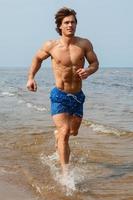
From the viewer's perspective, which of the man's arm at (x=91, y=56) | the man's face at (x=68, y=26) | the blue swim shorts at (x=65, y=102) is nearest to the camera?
the man's face at (x=68, y=26)

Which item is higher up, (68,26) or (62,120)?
(68,26)

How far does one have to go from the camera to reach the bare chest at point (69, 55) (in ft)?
20.9

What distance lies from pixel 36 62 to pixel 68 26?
73 centimetres

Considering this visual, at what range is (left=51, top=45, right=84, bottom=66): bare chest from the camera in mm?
6383

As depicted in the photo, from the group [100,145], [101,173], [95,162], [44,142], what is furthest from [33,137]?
[101,173]

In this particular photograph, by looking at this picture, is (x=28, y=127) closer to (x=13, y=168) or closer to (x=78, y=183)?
(x=13, y=168)

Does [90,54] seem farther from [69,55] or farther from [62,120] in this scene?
[62,120]

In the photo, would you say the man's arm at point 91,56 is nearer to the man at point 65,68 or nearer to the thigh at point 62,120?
the man at point 65,68

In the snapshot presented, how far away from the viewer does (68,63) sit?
643 cm

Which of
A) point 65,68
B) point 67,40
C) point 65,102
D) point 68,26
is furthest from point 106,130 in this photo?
point 68,26

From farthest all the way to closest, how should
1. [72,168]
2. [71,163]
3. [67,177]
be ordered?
[71,163]
[72,168]
[67,177]

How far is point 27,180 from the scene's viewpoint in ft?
21.0

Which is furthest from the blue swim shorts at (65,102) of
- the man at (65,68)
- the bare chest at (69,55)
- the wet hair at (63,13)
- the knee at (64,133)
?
the wet hair at (63,13)

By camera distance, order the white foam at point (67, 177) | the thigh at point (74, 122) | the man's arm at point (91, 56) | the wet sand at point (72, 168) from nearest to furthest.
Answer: the wet sand at point (72, 168)
the white foam at point (67, 177)
the man's arm at point (91, 56)
the thigh at point (74, 122)
